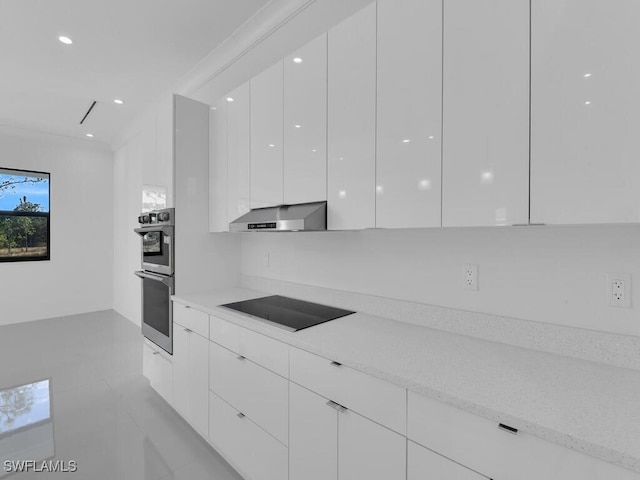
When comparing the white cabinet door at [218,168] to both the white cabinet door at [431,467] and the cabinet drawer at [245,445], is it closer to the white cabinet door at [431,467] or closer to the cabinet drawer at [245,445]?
the cabinet drawer at [245,445]

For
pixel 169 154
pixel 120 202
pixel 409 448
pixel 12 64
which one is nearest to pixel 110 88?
pixel 12 64

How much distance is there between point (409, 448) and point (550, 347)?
71cm

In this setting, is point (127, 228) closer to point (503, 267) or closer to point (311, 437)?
point (311, 437)

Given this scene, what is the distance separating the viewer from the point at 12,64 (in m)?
2.88

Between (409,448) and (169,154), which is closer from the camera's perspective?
(409,448)

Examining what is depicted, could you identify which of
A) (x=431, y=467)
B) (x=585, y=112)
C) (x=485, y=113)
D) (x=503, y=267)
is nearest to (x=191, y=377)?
(x=431, y=467)

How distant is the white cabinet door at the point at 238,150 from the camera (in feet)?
7.06

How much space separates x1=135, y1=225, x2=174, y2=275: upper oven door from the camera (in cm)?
235

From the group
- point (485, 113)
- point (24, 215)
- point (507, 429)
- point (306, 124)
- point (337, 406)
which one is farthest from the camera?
point (24, 215)

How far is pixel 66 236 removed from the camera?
5.07 m

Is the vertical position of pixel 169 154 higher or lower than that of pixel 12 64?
lower

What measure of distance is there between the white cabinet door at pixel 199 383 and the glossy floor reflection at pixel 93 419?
5.6 inches

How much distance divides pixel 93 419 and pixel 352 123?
8.89ft

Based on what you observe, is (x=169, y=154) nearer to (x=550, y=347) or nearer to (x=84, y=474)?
(x=84, y=474)
